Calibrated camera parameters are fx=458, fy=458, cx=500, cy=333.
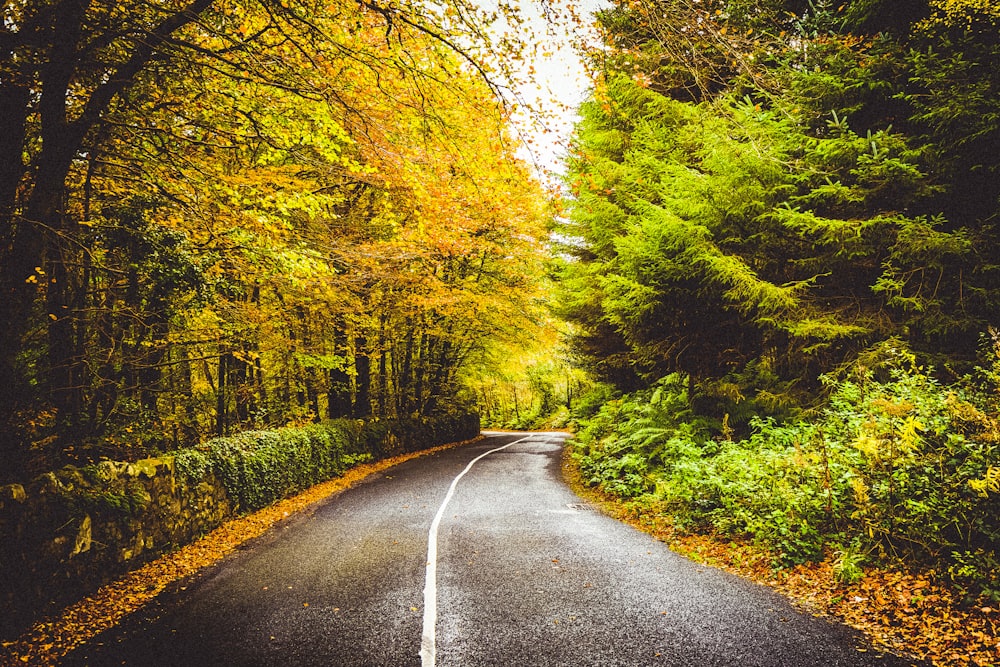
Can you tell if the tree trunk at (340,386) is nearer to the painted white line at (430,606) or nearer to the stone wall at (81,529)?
the stone wall at (81,529)

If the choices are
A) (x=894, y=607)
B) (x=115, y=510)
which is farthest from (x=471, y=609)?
(x=115, y=510)

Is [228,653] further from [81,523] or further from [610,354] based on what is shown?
[610,354]

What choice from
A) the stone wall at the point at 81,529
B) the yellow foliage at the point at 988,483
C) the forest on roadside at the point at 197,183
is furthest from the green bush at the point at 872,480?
the stone wall at the point at 81,529

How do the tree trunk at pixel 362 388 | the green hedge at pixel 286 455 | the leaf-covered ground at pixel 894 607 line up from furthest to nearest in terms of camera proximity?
the tree trunk at pixel 362 388
the green hedge at pixel 286 455
the leaf-covered ground at pixel 894 607

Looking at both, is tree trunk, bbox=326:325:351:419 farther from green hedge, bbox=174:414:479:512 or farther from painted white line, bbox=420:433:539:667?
painted white line, bbox=420:433:539:667

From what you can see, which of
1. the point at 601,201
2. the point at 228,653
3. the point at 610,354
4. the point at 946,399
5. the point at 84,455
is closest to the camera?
the point at 228,653

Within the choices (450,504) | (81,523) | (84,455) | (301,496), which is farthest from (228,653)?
(301,496)

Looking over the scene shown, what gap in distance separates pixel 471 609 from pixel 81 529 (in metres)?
4.74

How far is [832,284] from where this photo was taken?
25.4 feet

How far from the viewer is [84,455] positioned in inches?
244

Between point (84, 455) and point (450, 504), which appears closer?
point (84, 455)

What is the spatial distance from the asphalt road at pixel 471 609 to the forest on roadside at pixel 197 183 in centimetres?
289

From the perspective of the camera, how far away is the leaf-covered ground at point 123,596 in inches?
169

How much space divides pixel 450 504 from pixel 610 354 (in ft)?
24.0
